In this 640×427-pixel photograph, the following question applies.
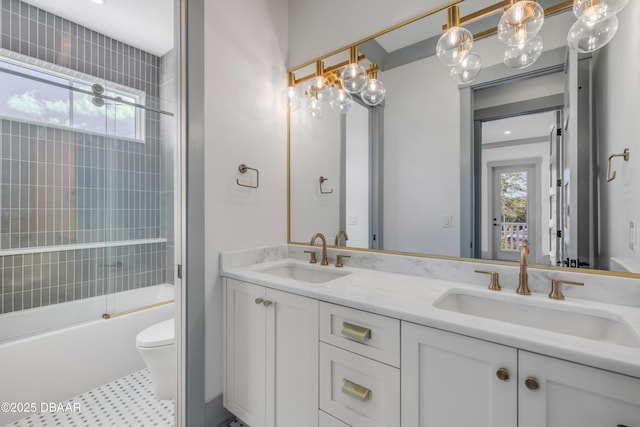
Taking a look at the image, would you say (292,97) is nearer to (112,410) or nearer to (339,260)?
(339,260)

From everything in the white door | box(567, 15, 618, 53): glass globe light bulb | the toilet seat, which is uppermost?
box(567, 15, 618, 53): glass globe light bulb

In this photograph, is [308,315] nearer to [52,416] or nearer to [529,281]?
[529,281]

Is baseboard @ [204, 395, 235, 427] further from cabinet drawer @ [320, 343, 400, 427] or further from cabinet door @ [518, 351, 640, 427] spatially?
cabinet door @ [518, 351, 640, 427]

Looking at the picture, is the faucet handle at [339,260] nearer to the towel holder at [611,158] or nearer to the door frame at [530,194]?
the door frame at [530,194]

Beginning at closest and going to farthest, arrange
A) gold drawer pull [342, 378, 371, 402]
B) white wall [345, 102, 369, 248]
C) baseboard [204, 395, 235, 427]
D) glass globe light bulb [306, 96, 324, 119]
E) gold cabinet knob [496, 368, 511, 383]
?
1. gold cabinet knob [496, 368, 511, 383]
2. gold drawer pull [342, 378, 371, 402]
3. baseboard [204, 395, 235, 427]
4. white wall [345, 102, 369, 248]
5. glass globe light bulb [306, 96, 324, 119]

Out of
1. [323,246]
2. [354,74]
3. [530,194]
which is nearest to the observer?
[530,194]

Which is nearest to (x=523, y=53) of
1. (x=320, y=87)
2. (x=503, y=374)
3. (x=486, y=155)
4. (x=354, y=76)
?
(x=486, y=155)

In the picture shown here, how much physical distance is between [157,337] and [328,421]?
124 centimetres

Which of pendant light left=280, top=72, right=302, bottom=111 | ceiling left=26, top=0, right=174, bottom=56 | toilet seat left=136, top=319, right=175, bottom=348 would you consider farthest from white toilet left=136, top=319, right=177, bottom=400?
ceiling left=26, top=0, right=174, bottom=56

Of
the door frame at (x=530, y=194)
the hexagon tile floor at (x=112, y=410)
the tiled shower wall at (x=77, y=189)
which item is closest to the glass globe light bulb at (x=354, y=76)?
the door frame at (x=530, y=194)

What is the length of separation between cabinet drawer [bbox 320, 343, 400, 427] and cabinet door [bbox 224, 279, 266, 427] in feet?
1.23

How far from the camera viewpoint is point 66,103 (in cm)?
234

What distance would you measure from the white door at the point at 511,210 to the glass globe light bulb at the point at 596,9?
0.54 meters

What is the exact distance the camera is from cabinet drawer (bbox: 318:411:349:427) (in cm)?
107
